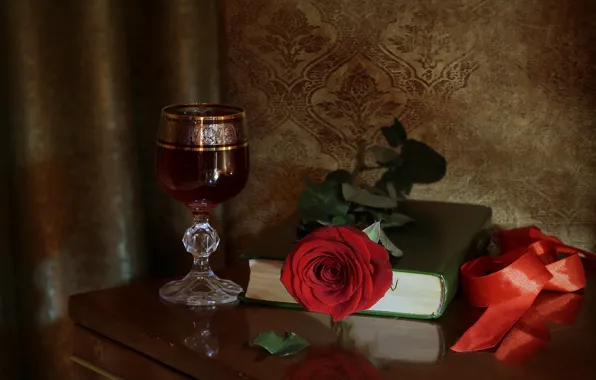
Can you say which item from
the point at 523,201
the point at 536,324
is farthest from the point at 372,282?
the point at 523,201

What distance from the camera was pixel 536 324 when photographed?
2.77ft

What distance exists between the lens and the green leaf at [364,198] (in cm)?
97

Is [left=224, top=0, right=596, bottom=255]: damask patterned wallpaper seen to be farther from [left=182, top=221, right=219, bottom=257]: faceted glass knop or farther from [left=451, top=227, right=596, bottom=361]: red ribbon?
[left=182, top=221, right=219, bottom=257]: faceted glass knop

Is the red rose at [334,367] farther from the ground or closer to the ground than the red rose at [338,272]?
closer to the ground

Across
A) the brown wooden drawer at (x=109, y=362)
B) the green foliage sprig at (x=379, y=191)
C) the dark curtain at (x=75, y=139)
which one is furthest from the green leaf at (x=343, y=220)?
the dark curtain at (x=75, y=139)

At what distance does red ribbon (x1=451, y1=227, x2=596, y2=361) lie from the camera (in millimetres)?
792

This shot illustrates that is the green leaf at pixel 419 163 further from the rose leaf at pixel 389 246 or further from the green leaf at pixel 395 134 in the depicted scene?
the rose leaf at pixel 389 246

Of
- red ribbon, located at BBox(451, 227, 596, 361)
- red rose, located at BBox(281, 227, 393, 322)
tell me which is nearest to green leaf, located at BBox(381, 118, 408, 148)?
red ribbon, located at BBox(451, 227, 596, 361)

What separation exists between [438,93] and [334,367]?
0.57 m

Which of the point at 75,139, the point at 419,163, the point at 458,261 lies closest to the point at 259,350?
the point at 458,261

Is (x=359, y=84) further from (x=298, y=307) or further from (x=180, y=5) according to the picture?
(x=298, y=307)

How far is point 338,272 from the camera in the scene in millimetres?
773

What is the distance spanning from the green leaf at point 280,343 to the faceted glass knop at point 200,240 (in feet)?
0.58

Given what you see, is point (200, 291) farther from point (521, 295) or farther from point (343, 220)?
point (521, 295)
